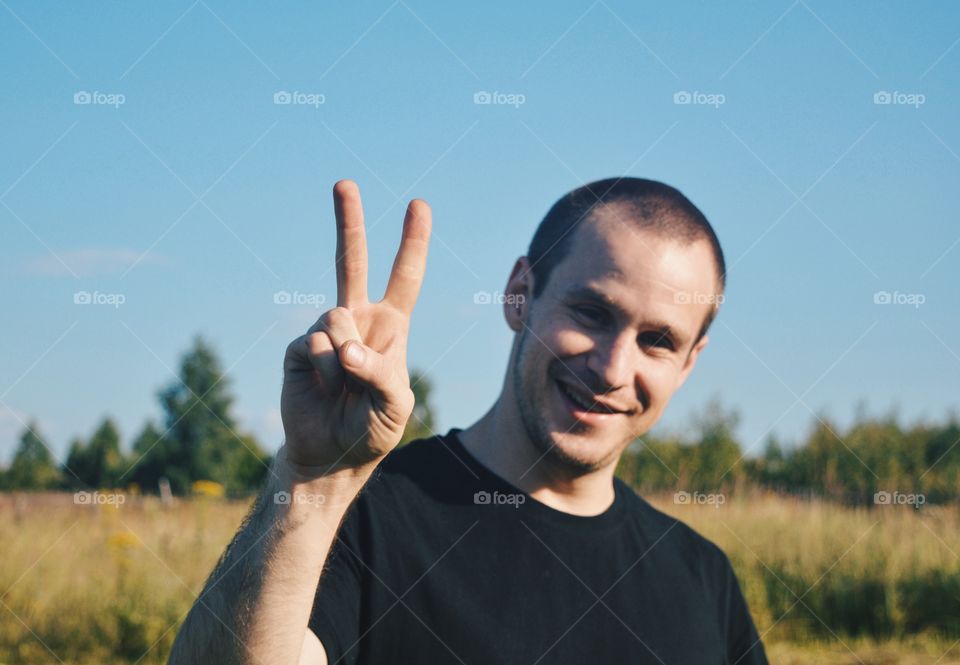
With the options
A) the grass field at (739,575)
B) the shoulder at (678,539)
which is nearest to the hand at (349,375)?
the shoulder at (678,539)

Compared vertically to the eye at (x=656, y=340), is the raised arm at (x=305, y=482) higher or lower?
lower

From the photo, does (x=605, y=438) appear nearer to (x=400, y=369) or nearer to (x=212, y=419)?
(x=400, y=369)

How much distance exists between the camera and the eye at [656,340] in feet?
7.88

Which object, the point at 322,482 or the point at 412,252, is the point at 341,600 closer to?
the point at 322,482

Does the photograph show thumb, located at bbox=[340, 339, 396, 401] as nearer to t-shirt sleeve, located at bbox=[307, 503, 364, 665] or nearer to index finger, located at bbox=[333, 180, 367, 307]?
index finger, located at bbox=[333, 180, 367, 307]

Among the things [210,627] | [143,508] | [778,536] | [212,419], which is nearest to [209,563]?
[143,508]

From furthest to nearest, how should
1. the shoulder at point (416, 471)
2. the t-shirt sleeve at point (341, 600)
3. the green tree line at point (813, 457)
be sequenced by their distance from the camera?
the green tree line at point (813, 457) < the shoulder at point (416, 471) < the t-shirt sleeve at point (341, 600)

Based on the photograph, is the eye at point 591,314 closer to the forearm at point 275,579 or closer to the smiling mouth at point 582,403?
the smiling mouth at point 582,403

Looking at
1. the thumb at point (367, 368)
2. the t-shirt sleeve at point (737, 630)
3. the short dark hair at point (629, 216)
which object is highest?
the short dark hair at point (629, 216)

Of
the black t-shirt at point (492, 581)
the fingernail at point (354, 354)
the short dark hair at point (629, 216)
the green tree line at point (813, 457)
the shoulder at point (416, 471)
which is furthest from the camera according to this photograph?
the green tree line at point (813, 457)

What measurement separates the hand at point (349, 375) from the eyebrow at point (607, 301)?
758mm

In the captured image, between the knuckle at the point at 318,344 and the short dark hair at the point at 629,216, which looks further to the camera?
the short dark hair at the point at 629,216

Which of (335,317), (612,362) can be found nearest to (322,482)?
(335,317)

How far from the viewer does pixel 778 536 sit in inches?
387
